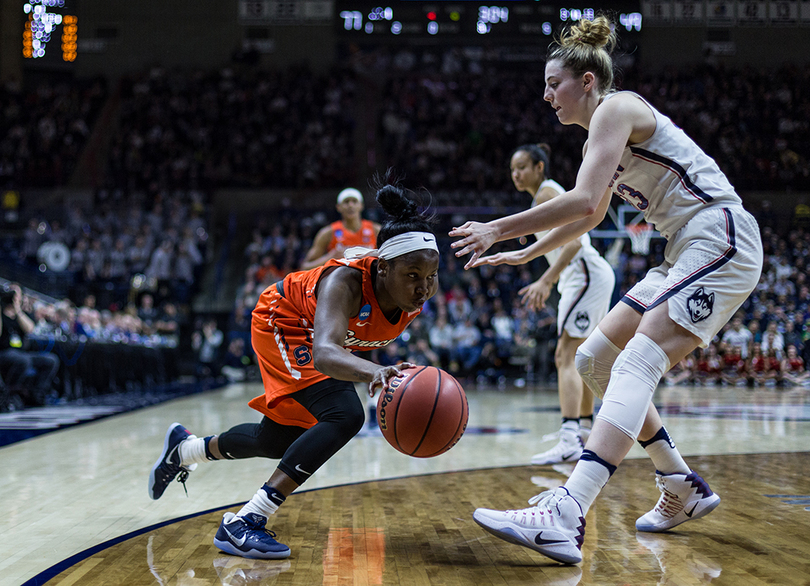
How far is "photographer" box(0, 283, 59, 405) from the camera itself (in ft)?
25.4

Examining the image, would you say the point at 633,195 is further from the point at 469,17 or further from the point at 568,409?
the point at 469,17

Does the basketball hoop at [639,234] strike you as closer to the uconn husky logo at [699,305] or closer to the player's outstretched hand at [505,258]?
the player's outstretched hand at [505,258]

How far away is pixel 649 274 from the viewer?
9.23 ft

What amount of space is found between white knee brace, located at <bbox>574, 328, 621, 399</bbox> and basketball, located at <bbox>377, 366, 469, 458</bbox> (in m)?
0.65

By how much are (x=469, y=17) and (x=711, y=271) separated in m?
18.6

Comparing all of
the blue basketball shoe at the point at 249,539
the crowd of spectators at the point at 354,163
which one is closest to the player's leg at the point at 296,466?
the blue basketball shoe at the point at 249,539

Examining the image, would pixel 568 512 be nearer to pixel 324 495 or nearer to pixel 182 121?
pixel 324 495

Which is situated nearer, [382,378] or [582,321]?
[382,378]

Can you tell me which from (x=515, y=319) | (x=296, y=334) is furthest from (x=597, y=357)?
(x=515, y=319)

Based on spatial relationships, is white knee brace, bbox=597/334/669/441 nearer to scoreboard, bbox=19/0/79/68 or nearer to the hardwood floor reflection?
the hardwood floor reflection

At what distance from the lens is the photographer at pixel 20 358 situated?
7734 millimetres

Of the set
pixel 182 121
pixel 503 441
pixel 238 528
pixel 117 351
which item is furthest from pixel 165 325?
pixel 238 528

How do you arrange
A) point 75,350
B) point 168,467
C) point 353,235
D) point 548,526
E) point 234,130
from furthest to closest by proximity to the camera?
point 234,130, point 75,350, point 353,235, point 168,467, point 548,526


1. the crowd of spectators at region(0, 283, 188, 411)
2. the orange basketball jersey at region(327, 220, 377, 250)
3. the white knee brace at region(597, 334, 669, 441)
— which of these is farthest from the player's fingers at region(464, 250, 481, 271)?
the crowd of spectators at region(0, 283, 188, 411)
